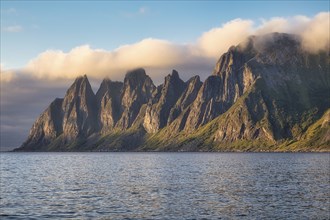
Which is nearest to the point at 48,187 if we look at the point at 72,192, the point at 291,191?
the point at 72,192

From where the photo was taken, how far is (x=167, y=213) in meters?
62.4

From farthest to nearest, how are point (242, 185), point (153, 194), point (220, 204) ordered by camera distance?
point (242, 185)
point (153, 194)
point (220, 204)

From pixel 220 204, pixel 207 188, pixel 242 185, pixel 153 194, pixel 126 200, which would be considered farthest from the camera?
pixel 242 185

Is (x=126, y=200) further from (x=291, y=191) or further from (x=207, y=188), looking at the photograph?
(x=291, y=191)

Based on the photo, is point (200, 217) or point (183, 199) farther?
point (183, 199)

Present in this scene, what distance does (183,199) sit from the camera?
251ft

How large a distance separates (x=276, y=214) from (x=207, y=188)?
110 feet

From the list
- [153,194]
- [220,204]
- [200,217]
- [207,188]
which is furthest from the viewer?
[207,188]

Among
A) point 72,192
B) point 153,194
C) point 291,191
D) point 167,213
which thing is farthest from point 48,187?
point 291,191

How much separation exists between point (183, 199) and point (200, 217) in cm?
1746

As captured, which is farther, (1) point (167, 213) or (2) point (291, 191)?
(2) point (291, 191)

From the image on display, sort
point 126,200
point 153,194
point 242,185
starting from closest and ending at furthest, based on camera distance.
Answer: point 126,200, point 153,194, point 242,185

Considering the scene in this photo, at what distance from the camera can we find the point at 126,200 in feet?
250

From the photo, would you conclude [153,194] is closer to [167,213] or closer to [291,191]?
[167,213]
